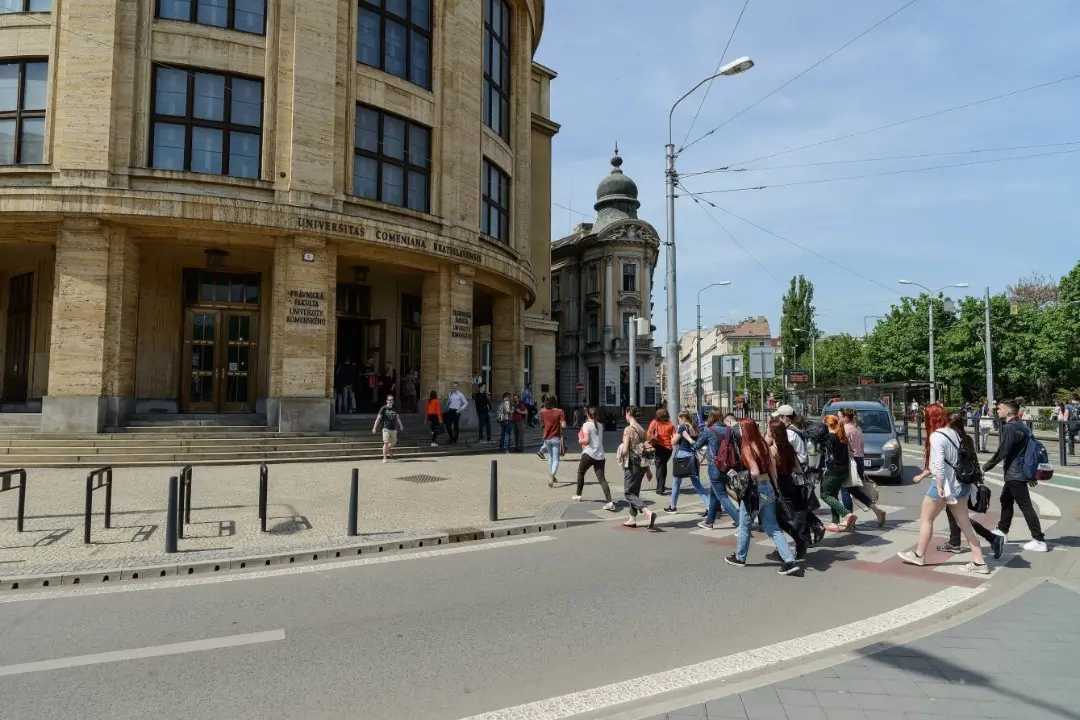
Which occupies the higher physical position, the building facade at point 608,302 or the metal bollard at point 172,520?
the building facade at point 608,302

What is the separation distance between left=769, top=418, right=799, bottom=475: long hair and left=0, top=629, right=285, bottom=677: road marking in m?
5.02

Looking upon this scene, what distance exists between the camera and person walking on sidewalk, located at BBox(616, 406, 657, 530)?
30.0ft

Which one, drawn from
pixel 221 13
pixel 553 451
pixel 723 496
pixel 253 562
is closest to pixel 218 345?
pixel 221 13

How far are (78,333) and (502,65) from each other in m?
16.9

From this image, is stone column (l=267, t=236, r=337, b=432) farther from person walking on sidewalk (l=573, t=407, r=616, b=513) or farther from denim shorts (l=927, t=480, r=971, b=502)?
denim shorts (l=927, t=480, r=971, b=502)

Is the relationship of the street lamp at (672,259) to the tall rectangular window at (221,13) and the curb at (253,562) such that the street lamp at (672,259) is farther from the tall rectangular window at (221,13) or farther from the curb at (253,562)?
the tall rectangular window at (221,13)

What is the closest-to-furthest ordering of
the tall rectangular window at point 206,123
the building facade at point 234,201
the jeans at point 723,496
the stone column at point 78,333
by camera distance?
the jeans at point 723,496 → the stone column at point 78,333 → the building facade at point 234,201 → the tall rectangular window at point 206,123

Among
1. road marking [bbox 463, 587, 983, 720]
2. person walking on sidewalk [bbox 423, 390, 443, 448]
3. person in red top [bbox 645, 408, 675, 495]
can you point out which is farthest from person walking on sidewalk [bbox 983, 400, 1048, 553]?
person walking on sidewalk [bbox 423, 390, 443, 448]

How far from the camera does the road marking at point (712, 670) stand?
3.65 meters

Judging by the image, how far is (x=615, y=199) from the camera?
2331 inches

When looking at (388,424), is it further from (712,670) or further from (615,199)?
(615,199)

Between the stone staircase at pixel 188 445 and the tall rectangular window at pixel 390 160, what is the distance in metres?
7.23

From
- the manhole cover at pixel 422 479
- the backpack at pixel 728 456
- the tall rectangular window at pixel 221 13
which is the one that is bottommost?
the manhole cover at pixel 422 479

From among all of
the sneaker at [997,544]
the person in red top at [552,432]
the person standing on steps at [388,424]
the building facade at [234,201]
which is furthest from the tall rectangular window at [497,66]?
the sneaker at [997,544]
